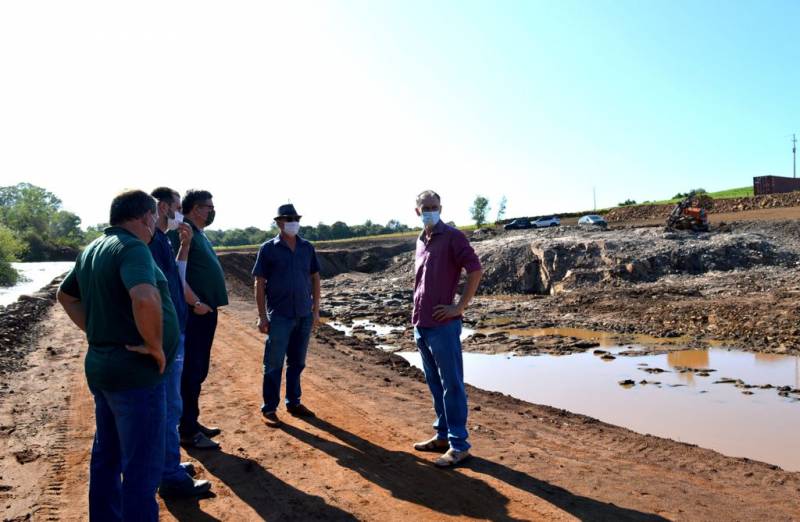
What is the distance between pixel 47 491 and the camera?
4.77 metres

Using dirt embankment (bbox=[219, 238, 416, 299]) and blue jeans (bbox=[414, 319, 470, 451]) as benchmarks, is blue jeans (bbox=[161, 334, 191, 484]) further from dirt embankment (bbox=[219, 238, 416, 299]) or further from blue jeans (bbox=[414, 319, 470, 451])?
dirt embankment (bbox=[219, 238, 416, 299])

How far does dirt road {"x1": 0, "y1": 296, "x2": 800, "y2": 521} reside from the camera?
14.4 feet

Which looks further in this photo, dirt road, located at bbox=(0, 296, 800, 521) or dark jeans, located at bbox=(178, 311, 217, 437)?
dark jeans, located at bbox=(178, 311, 217, 437)

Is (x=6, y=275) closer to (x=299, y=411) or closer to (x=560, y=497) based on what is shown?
(x=299, y=411)

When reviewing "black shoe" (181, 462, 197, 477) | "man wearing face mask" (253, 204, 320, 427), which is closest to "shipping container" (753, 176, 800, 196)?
"man wearing face mask" (253, 204, 320, 427)

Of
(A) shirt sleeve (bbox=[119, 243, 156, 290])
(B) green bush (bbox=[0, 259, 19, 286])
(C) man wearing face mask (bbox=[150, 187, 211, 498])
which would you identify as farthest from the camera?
(B) green bush (bbox=[0, 259, 19, 286])

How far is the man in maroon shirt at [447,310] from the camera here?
5160mm

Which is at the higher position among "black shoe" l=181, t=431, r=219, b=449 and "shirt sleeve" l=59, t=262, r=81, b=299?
"shirt sleeve" l=59, t=262, r=81, b=299

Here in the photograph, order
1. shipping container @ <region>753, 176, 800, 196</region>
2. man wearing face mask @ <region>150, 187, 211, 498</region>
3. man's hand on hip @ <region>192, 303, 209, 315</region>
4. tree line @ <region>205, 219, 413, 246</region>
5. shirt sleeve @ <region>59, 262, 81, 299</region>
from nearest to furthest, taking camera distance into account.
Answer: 1. shirt sleeve @ <region>59, 262, 81, 299</region>
2. man wearing face mask @ <region>150, 187, 211, 498</region>
3. man's hand on hip @ <region>192, 303, 209, 315</region>
4. shipping container @ <region>753, 176, 800, 196</region>
5. tree line @ <region>205, 219, 413, 246</region>

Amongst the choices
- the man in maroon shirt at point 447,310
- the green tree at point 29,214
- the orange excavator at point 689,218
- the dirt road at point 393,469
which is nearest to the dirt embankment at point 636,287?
the orange excavator at point 689,218

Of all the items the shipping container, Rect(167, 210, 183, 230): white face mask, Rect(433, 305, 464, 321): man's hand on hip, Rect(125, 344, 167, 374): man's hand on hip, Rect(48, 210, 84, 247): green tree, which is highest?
Rect(48, 210, 84, 247): green tree

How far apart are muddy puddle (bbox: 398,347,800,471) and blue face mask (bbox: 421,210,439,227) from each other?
437 cm

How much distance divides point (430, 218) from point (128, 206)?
8.45ft

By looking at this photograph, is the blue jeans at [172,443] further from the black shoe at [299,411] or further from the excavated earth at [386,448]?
the black shoe at [299,411]
